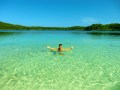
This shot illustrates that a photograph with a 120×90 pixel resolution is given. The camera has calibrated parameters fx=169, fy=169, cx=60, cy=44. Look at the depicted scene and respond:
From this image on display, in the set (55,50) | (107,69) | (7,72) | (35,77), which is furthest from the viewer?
(55,50)

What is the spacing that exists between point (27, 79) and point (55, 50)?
8.14 meters

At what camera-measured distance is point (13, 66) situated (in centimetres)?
1032

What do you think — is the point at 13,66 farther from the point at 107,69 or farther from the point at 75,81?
the point at 107,69

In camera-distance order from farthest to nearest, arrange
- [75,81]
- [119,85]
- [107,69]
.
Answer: [107,69] < [75,81] < [119,85]

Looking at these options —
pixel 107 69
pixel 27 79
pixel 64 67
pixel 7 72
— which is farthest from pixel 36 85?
pixel 107 69

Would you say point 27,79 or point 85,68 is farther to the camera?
point 85,68

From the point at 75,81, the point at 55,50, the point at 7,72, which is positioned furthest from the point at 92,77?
the point at 55,50

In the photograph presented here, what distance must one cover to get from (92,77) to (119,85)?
1431mm

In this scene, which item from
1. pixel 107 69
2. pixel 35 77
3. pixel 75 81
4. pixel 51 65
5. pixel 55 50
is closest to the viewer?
pixel 75 81

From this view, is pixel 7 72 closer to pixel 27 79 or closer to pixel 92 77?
pixel 27 79

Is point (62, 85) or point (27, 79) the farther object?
point (27, 79)

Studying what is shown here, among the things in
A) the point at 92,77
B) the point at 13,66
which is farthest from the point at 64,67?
the point at 13,66

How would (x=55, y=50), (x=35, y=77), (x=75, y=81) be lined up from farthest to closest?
1. (x=55, y=50)
2. (x=35, y=77)
3. (x=75, y=81)

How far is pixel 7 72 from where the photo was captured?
8.99 metres
